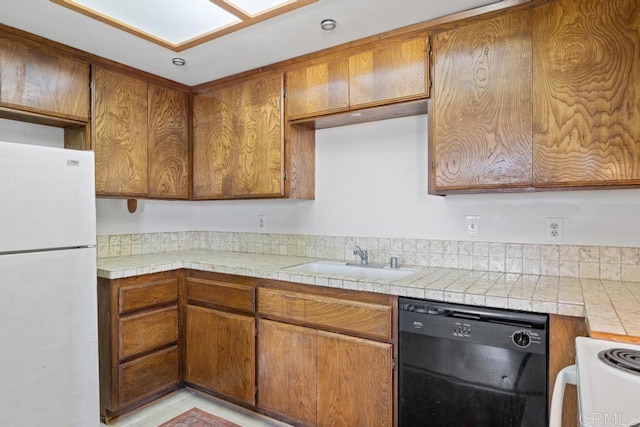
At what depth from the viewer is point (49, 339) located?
70.4 inches

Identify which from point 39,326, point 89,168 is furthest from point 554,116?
point 39,326

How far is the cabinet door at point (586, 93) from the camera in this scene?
1.54 metres

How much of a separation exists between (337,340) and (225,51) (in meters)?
1.83

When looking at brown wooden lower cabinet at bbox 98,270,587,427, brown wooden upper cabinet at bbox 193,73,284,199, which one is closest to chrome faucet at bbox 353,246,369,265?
brown wooden lower cabinet at bbox 98,270,587,427

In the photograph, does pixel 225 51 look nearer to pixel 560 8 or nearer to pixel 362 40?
pixel 362 40

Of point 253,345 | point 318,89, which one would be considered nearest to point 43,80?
point 318,89

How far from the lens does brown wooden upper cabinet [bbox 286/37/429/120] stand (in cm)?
201

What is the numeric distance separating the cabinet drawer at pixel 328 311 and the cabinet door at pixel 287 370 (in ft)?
0.24

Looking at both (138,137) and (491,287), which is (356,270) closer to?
(491,287)

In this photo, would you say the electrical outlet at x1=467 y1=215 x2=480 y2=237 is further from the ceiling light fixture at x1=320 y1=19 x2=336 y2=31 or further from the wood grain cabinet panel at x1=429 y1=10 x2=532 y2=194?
the ceiling light fixture at x1=320 y1=19 x2=336 y2=31

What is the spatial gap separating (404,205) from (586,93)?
1.08 meters

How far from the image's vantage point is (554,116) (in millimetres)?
1680

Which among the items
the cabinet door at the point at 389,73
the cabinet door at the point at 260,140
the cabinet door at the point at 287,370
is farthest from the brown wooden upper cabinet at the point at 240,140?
the cabinet door at the point at 287,370

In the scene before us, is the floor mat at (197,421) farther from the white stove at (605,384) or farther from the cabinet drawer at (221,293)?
the white stove at (605,384)
